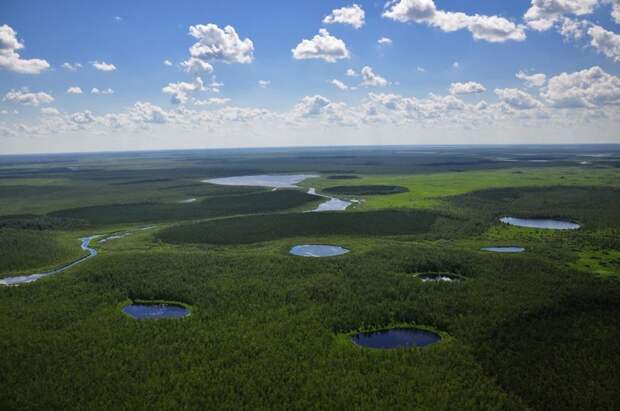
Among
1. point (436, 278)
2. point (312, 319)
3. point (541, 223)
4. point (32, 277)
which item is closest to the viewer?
point (312, 319)

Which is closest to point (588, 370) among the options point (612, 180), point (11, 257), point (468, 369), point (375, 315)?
point (468, 369)

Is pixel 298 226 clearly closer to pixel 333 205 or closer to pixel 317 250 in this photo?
Result: pixel 317 250

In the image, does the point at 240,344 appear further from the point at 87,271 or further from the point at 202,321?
the point at 87,271

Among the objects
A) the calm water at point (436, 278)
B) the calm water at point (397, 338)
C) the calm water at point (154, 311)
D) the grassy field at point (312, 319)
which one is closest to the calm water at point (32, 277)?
the grassy field at point (312, 319)

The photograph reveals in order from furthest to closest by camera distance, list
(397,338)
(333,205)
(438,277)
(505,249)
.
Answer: (333,205), (505,249), (438,277), (397,338)

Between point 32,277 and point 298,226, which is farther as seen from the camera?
point 298,226

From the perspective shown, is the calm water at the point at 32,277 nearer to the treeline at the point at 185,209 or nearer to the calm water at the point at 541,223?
the treeline at the point at 185,209

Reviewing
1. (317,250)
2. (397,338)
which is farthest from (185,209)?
(397,338)
